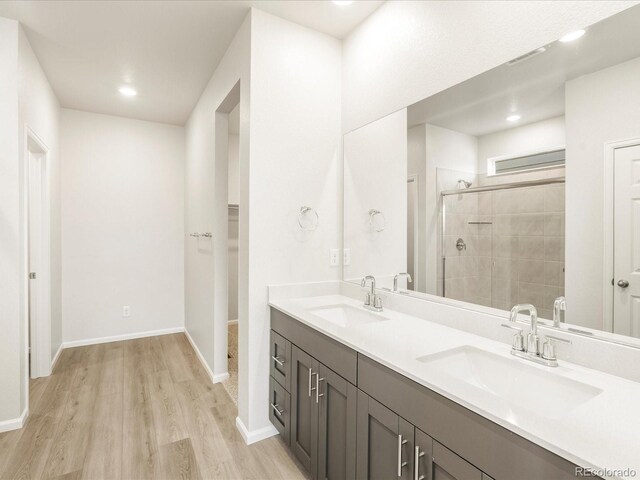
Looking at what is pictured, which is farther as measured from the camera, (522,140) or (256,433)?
(256,433)

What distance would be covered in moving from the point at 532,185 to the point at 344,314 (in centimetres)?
124

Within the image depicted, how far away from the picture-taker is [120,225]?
4121 millimetres

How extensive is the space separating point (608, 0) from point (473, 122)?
576 mm

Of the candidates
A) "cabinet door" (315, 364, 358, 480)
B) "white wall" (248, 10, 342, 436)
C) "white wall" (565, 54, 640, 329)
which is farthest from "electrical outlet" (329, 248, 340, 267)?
"white wall" (565, 54, 640, 329)

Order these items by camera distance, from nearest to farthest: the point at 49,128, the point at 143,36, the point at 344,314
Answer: the point at 344,314 < the point at 143,36 < the point at 49,128

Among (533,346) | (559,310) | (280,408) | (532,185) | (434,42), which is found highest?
(434,42)

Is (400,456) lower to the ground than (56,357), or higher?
higher

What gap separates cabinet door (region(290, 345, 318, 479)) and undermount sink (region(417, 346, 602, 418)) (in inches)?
25.8

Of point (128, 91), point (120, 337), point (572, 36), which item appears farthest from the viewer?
point (120, 337)

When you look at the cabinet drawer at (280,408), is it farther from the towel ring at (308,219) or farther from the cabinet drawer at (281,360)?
the towel ring at (308,219)

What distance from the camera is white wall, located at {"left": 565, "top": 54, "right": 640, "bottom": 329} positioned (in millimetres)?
1133

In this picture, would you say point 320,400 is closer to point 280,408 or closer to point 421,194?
point 280,408

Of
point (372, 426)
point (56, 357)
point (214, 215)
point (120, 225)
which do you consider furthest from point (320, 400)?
point (120, 225)

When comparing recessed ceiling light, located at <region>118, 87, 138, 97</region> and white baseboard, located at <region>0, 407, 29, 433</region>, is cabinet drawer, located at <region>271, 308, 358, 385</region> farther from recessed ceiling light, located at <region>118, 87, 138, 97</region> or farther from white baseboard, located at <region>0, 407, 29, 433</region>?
recessed ceiling light, located at <region>118, 87, 138, 97</region>
